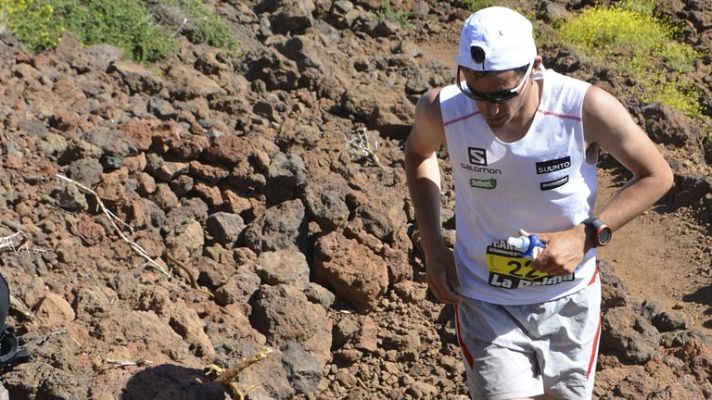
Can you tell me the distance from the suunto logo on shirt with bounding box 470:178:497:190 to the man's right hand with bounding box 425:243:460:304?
32 cm

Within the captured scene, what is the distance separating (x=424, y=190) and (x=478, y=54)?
29.8 inches

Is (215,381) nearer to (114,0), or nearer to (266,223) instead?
(266,223)

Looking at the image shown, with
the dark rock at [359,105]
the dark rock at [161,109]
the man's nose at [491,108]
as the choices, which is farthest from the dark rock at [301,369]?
the dark rock at [359,105]

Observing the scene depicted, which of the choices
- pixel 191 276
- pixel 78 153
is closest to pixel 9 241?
pixel 191 276

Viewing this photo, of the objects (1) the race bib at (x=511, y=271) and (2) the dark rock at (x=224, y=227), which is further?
(2) the dark rock at (x=224, y=227)

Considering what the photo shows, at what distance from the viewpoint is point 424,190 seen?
4.09 meters

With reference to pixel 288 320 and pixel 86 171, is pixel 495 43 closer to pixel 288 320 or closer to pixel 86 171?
pixel 288 320

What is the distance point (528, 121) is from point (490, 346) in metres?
0.76

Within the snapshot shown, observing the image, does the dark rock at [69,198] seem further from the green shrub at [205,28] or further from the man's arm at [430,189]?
the green shrub at [205,28]

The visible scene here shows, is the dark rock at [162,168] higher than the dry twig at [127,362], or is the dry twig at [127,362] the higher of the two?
the dry twig at [127,362]

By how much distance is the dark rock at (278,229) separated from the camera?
6.24 metres

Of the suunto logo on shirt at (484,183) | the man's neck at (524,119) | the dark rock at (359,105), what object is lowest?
the dark rock at (359,105)

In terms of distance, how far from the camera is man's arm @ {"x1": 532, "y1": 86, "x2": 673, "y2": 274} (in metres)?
3.57

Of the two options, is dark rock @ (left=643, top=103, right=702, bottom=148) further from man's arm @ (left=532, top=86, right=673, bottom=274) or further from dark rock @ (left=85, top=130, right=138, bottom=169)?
man's arm @ (left=532, top=86, right=673, bottom=274)
